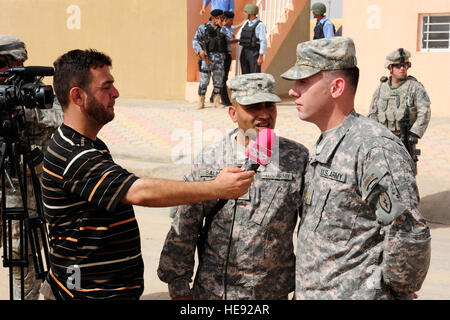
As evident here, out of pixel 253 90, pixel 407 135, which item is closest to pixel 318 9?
pixel 407 135

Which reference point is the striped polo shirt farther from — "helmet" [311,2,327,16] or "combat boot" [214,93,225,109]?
"helmet" [311,2,327,16]

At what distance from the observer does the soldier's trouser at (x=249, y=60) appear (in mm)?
14836

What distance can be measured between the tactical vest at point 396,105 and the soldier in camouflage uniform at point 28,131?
4.75 meters

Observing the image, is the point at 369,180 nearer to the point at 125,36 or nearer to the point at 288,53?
the point at 288,53

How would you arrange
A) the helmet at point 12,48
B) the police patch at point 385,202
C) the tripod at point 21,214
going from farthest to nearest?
1. the helmet at point 12,48
2. the tripod at point 21,214
3. the police patch at point 385,202

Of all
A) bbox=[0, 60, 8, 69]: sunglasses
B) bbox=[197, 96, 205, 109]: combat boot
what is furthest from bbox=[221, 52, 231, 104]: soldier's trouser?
bbox=[0, 60, 8, 69]: sunglasses

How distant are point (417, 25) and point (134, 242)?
12.4 meters

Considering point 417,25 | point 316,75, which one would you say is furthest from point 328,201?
point 417,25

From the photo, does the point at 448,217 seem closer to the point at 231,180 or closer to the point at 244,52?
the point at 231,180

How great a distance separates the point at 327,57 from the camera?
2.91 metres

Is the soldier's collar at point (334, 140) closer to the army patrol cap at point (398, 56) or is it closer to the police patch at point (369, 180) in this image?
the police patch at point (369, 180)

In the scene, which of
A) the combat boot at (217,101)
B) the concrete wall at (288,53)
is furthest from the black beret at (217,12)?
the concrete wall at (288,53)

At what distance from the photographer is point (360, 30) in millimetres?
14695

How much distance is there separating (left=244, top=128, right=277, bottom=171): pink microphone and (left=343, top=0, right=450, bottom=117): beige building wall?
11.3m
